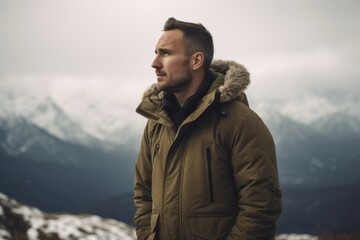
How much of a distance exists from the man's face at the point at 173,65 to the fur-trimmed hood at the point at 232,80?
0.29 meters

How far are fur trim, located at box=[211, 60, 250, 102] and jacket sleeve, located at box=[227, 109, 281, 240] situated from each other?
0.22m

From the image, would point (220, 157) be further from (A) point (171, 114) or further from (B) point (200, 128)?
(A) point (171, 114)

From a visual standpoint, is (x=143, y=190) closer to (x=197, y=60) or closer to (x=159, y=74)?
(x=159, y=74)

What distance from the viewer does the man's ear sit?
320 cm

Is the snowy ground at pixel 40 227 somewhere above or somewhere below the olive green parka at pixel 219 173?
below

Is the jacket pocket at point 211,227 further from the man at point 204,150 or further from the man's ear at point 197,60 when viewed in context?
the man's ear at point 197,60

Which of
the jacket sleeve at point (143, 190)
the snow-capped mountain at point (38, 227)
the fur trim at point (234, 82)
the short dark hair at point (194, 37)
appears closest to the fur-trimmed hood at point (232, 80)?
the fur trim at point (234, 82)

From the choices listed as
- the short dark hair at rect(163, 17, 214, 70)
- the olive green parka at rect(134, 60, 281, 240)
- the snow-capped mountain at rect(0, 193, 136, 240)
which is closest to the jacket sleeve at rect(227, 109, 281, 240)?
the olive green parka at rect(134, 60, 281, 240)

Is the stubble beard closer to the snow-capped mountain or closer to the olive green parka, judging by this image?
the olive green parka

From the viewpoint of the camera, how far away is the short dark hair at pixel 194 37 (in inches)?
126

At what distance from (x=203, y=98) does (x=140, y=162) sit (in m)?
0.98

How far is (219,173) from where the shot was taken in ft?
9.47

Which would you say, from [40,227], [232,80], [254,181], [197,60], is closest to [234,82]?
[232,80]

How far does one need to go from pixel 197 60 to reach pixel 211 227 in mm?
1340
